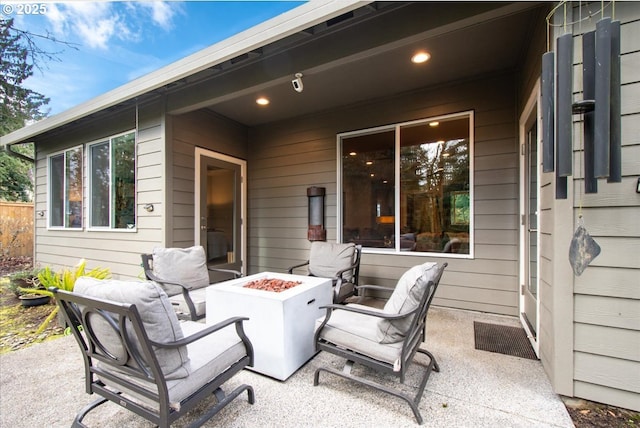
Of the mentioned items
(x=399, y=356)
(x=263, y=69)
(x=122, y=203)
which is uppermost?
(x=263, y=69)

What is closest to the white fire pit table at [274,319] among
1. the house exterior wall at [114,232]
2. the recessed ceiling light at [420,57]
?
the house exterior wall at [114,232]

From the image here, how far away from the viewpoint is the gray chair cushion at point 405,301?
66.8 inches

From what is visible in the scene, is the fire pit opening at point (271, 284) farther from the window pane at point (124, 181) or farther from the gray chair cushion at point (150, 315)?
the window pane at point (124, 181)

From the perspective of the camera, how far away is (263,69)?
3139 mm

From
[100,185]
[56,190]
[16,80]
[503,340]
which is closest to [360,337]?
[503,340]

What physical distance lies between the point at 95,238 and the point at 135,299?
4.69 metres

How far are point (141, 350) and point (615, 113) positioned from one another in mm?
2765

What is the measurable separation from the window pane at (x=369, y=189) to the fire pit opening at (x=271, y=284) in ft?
6.25

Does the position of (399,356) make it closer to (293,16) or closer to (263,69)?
(293,16)

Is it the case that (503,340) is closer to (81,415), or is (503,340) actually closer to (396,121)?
(396,121)

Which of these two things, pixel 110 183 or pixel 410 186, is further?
pixel 110 183

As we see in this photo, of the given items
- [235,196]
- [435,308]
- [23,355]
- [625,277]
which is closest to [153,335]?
[23,355]

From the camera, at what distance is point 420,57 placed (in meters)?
3.04

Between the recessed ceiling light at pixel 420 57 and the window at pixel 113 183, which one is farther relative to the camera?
the window at pixel 113 183
